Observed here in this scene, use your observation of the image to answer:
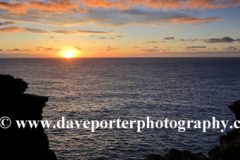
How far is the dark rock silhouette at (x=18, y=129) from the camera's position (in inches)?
923

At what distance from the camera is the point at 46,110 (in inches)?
2854

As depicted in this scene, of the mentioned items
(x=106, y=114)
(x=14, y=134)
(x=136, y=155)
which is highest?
(x=14, y=134)

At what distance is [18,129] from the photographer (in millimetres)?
24062

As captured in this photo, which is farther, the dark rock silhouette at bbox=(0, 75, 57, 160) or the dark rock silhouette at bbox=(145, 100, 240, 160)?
the dark rock silhouette at bbox=(0, 75, 57, 160)

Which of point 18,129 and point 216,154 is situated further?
point 18,129

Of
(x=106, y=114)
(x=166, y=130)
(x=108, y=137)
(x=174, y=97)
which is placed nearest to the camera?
(x=108, y=137)

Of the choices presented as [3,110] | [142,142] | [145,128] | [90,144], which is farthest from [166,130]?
[3,110]

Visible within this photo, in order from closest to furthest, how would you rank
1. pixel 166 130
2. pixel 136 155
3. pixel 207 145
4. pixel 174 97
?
pixel 136 155
pixel 207 145
pixel 166 130
pixel 174 97

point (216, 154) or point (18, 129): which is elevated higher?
point (18, 129)

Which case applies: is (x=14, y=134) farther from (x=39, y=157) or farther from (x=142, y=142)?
(x=142, y=142)

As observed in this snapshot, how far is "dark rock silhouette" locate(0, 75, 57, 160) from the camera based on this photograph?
76.9 feet

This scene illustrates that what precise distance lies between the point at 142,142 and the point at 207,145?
14759mm

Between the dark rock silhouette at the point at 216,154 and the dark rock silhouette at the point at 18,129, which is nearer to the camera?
the dark rock silhouette at the point at 216,154

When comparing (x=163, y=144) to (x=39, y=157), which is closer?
(x=39, y=157)
